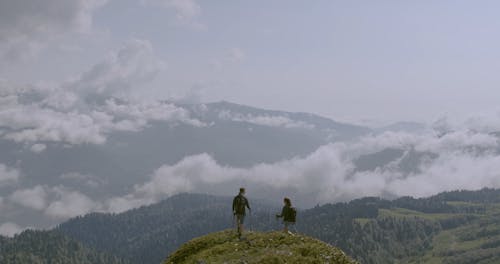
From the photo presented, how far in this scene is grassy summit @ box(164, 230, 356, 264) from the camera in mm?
34938

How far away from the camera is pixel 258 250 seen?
124ft

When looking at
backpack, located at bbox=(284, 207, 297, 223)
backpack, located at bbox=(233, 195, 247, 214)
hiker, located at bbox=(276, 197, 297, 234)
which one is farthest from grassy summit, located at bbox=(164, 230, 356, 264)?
backpack, located at bbox=(233, 195, 247, 214)

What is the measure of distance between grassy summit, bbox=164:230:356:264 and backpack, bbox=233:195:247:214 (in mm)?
2923

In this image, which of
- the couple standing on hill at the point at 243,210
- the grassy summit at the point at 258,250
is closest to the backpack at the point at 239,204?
the couple standing on hill at the point at 243,210

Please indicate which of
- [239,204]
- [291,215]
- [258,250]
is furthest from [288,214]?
[258,250]

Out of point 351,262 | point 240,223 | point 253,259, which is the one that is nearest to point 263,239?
point 240,223

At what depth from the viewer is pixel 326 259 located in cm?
3534

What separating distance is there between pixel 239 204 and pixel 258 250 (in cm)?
495

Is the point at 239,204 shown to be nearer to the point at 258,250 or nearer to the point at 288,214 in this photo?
the point at 258,250

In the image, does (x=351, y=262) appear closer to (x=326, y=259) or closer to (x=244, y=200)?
(x=326, y=259)

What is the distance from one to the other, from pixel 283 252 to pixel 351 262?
222 inches

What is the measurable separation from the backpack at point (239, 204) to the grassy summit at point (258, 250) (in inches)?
115

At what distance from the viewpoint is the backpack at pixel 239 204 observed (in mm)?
40719

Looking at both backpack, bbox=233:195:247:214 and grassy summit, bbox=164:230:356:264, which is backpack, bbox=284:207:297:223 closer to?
grassy summit, bbox=164:230:356:264
